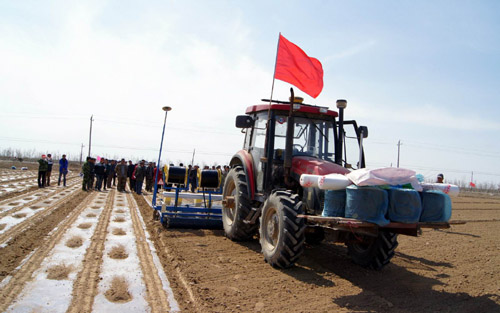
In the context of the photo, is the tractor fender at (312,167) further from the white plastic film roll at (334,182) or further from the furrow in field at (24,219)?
the furrow in field at (24,219)

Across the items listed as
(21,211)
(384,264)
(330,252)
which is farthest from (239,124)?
(21,211)

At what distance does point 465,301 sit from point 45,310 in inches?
172

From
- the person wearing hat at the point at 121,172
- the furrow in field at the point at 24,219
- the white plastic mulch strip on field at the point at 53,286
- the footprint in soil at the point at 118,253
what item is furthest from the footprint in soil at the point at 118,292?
the person wearing hat at the point at 121,172

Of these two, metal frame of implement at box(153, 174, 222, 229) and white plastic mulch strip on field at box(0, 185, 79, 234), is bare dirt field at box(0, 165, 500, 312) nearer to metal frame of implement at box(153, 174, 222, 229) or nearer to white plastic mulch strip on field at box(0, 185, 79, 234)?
white plastic mulch strip on field at box(0, 185, 79, 234)

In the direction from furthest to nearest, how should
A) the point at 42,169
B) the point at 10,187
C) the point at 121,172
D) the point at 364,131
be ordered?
the point at 121,172 → the point at 42,169 → the point at 10,187 → the point at 364,131

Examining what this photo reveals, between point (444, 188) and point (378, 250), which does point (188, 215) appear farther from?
point (444, 188)

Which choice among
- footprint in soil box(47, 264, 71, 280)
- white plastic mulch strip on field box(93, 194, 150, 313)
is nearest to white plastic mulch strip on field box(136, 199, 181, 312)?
white plastic mulch strip on field box(93, 194, 150, 313)

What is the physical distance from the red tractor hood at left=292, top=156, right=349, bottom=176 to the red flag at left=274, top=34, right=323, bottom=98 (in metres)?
1.39

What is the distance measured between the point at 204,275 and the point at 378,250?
2.44 meters

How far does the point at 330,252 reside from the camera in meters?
6.35

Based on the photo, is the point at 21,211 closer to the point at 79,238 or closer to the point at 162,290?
the point at 79,238

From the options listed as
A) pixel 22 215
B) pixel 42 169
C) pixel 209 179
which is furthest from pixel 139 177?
pixel 209 179

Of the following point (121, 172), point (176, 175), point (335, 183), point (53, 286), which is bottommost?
point (53, 286)

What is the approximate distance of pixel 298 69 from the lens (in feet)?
20.6
